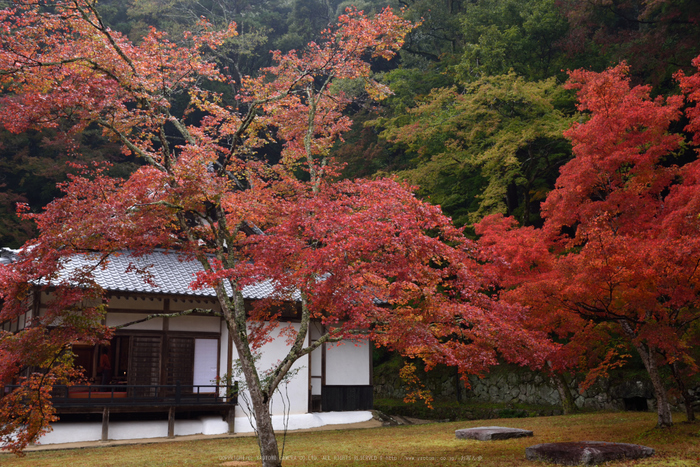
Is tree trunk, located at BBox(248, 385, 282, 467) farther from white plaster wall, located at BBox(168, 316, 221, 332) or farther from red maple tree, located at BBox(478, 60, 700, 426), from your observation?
white plaster wall, located at BBox(168, 316, 221, 332)

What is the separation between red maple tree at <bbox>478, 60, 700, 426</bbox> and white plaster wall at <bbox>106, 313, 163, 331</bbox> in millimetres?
9676

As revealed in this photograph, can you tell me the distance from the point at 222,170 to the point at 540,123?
42.8 ft

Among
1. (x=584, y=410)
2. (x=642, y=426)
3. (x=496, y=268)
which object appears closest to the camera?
(x=642, y=426)

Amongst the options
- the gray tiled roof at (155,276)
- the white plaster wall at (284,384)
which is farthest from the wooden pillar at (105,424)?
the white plaster wall at (284,384)

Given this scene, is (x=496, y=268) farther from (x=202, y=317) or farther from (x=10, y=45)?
(x=10, y=45)

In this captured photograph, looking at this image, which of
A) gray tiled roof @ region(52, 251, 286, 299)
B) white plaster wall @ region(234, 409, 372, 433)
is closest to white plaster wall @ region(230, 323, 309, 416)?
white plaster wall @ region(234, 409, 372, 433)

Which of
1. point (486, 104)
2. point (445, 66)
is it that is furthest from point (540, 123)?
point (445, 66)

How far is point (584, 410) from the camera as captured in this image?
1864 cm

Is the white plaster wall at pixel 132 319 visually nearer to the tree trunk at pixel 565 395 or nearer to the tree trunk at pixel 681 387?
the tree trunk at pixel 565 395

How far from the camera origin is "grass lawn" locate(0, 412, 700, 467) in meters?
9.41

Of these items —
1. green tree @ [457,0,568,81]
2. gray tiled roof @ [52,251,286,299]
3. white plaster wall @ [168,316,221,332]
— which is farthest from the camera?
green tree @ [457,0,568,81]

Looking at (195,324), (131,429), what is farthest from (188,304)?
(131,429)

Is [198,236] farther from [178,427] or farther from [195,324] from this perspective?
[178,427]

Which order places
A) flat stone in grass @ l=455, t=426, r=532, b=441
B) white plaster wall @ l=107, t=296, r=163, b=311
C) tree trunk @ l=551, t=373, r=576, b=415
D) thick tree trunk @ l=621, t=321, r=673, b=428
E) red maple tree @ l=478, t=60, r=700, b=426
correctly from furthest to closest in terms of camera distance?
tree trunk @ l=551, t=373, r=576, b=415 → white plaster wall @ l=107, t=296, r=163, b=311 → flat stone in grass @ l=455, t=426, r=532, b=441 → thick tree trunk @ l=621, t=321, r=673, b=428 → red maple tree @ l=478, t=60, r=700, b=426
